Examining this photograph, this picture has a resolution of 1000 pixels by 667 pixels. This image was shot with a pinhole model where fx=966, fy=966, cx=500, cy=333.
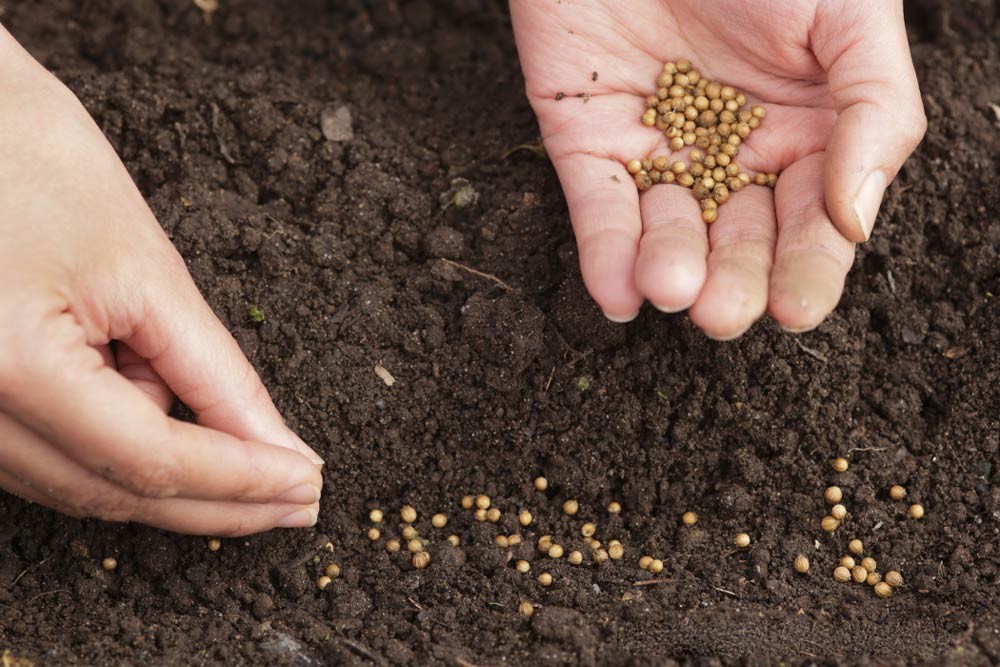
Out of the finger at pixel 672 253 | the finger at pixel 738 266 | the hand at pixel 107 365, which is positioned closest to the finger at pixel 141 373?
the hand at pixel 107 365

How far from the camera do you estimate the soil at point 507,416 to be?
2965 millimetres

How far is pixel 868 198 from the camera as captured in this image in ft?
9.54

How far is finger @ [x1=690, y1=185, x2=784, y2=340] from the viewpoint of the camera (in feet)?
8.89

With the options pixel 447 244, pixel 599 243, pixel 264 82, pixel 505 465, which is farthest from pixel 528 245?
pixel 264 82

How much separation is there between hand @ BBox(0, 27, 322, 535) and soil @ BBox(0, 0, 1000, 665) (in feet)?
1.26

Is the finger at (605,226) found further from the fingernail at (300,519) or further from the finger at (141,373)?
the finger at (141,373)

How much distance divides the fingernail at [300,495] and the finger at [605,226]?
3.38 ft

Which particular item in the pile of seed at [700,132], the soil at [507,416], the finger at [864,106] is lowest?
the soil at [507,416]

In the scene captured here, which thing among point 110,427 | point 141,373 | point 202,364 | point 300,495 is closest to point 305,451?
point 300,495

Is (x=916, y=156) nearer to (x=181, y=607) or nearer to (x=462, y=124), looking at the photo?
(x=462, y=124)

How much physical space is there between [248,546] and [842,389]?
82.2 inches

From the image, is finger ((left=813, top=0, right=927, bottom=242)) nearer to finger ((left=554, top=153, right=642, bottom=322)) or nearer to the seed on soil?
finger ((left=554, top=153, right=642, bottom=322))

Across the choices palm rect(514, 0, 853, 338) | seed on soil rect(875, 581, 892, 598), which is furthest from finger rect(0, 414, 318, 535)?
seed on soil rect(875, 581, 892, 598)

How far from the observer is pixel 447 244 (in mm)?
3537
